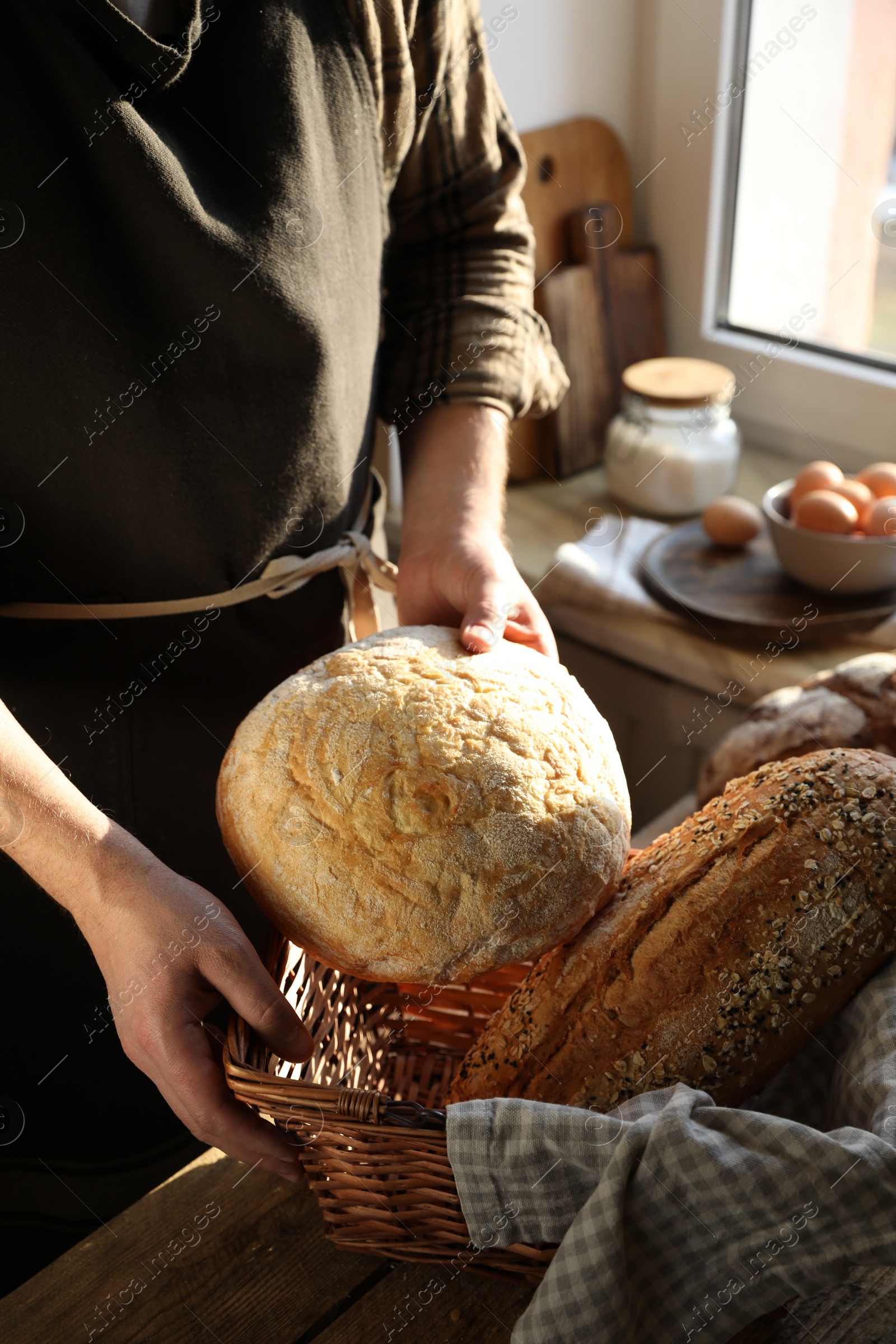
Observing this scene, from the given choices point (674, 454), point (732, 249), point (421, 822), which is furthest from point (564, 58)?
point (421, 822)

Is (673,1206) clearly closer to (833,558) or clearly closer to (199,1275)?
(199,1275)

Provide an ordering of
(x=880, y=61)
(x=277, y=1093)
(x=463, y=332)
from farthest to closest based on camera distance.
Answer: (x=880, y=61) < (x=463, y=332) < (x=277, y=1093)

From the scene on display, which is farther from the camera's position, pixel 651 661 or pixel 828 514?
pixel 651 661

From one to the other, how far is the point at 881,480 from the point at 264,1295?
1374 mm

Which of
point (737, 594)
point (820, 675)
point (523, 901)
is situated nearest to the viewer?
point (523, 901)

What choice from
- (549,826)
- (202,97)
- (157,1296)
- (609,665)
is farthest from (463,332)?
(157,1296)

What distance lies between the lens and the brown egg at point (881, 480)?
1592 mm

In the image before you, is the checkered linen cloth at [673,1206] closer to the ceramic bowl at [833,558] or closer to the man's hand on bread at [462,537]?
the man's hand on bread at [462,537]

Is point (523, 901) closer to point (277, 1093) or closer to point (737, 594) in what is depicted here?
point (277, 1093)

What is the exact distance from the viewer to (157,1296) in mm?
756

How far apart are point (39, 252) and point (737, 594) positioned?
44.8 inches

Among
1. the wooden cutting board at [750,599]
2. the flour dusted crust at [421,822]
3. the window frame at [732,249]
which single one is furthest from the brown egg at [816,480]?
the flour dusted crust at [421,822]

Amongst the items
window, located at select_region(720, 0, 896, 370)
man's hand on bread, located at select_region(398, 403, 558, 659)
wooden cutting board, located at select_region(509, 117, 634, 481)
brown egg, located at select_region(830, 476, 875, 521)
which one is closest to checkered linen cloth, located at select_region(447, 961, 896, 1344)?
man's hand on bread, located at select_region(398, 403, 558, 659)

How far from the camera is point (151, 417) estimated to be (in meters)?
0.89
